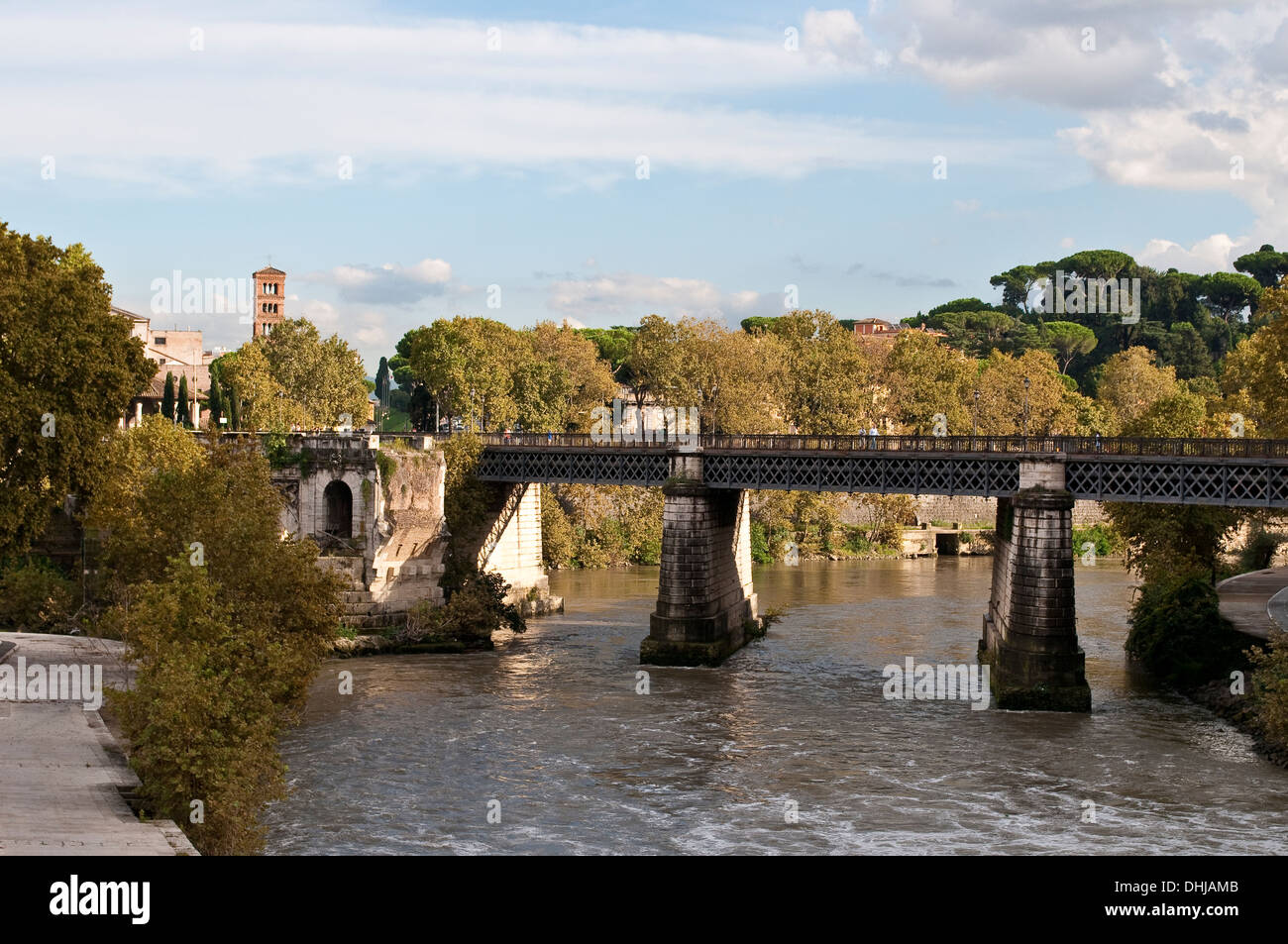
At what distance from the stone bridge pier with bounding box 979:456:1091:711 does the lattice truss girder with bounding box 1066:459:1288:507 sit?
101 cm

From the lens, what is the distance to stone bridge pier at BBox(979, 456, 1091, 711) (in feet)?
144

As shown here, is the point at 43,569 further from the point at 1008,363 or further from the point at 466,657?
the point at 1008,363

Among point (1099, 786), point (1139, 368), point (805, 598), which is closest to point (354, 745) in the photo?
point (1099, 786)

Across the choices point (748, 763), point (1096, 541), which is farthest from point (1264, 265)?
point (748, 763)

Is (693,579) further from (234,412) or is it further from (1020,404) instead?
(1020,404)

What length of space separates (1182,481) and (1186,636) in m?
6.26

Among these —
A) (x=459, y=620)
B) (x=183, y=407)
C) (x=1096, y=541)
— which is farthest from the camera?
(x=1096, y=541)

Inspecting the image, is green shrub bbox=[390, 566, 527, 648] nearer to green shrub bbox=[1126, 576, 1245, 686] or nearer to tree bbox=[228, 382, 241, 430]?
green shrub bbox=[1126, 576, 1245, 686]

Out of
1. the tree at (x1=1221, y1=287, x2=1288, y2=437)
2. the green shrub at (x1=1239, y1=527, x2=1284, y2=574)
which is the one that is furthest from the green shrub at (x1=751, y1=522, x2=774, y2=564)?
the tree at (x1=1221, y1=287, x2=1288, y2=437)

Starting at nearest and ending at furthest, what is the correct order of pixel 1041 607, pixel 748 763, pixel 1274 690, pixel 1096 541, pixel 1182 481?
pixel 748 763 → pixel 1274 690 → pixel 1041 607 → pixel 1182 481 → pixel 1096 541

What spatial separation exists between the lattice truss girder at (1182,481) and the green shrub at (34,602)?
113 feet

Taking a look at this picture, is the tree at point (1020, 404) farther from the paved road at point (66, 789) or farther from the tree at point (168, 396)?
the paved road at point (66, 789)

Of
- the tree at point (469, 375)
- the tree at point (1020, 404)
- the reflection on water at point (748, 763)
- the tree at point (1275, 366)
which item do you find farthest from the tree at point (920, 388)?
the reflection on water at point (748, 763)

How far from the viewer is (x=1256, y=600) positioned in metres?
53.8
